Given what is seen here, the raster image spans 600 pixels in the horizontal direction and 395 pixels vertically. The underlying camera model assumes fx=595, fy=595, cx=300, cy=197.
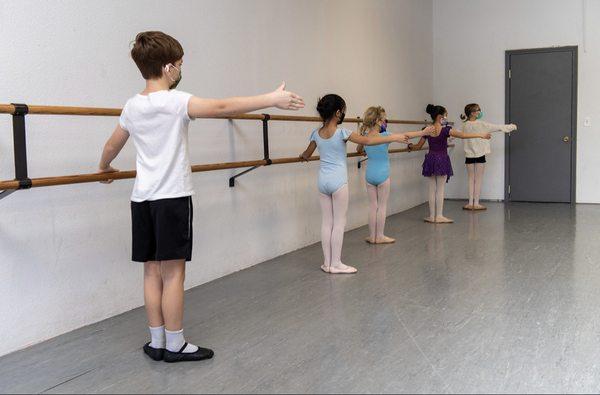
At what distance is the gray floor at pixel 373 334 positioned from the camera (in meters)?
2.25

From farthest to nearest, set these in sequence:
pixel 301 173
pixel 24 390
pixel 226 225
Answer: pixel 301 173 → pixel 226 225 → pixel 24 390

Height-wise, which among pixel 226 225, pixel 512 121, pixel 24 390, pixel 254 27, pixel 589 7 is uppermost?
pixel 589 7

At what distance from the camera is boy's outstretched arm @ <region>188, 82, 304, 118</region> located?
212 cm

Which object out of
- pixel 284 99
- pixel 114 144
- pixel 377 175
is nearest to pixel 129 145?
pixel 114 144

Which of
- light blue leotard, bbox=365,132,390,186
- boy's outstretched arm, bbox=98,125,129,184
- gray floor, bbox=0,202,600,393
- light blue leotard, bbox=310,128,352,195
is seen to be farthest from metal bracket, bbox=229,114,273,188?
boy's outstretched arm, bbox=98,125,129,184

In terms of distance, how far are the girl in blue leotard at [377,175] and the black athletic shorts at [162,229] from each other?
2.59m

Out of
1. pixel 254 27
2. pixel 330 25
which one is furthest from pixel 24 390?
pixel 330 25

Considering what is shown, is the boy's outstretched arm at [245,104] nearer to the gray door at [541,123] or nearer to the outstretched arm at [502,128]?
the outstretched arm at [502,128]

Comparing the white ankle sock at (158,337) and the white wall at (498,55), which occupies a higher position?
the white wall at (498,55)

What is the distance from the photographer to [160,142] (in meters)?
2.32

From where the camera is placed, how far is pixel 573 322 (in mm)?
2861

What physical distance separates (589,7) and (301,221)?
495 cm

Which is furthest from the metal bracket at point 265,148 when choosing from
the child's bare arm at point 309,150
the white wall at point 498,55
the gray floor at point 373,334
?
the white wall at point 498,55

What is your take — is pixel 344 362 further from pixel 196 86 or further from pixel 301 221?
pixel 301 221
